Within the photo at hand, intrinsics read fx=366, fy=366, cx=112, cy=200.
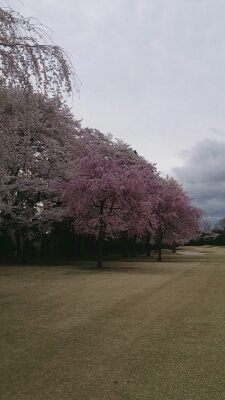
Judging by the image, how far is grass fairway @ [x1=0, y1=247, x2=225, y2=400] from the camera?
4812 mm

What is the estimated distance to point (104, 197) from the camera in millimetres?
25141

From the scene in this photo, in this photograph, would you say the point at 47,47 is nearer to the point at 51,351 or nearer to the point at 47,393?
the point at 51,351

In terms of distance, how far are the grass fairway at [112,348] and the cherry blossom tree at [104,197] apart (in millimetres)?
13337

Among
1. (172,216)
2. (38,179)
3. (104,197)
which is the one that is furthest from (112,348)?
(172,216)

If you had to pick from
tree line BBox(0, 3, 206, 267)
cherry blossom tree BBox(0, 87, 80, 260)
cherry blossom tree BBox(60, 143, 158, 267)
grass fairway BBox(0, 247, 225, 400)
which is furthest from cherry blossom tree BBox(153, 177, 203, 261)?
grass fairway BBox(0, 247, 225, 400)

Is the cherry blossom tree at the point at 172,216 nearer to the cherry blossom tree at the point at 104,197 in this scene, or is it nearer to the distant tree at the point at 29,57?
the cherry blossom tree at the point at 104,197

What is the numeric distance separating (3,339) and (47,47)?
6801 mm

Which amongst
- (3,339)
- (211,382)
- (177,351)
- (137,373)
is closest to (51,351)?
(3,339)

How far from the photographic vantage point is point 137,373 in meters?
5.32

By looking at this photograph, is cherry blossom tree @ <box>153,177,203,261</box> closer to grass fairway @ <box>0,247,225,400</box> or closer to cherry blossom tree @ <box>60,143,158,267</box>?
cherry blossom tree @ <box>60,143,158,267</box>

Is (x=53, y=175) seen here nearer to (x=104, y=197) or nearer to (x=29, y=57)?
(x=104, y=197)

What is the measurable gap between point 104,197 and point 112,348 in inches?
744

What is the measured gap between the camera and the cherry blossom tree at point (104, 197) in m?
24.6

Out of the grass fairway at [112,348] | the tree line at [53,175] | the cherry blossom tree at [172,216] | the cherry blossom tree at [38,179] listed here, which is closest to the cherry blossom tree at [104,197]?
the tree line at [53,175]
